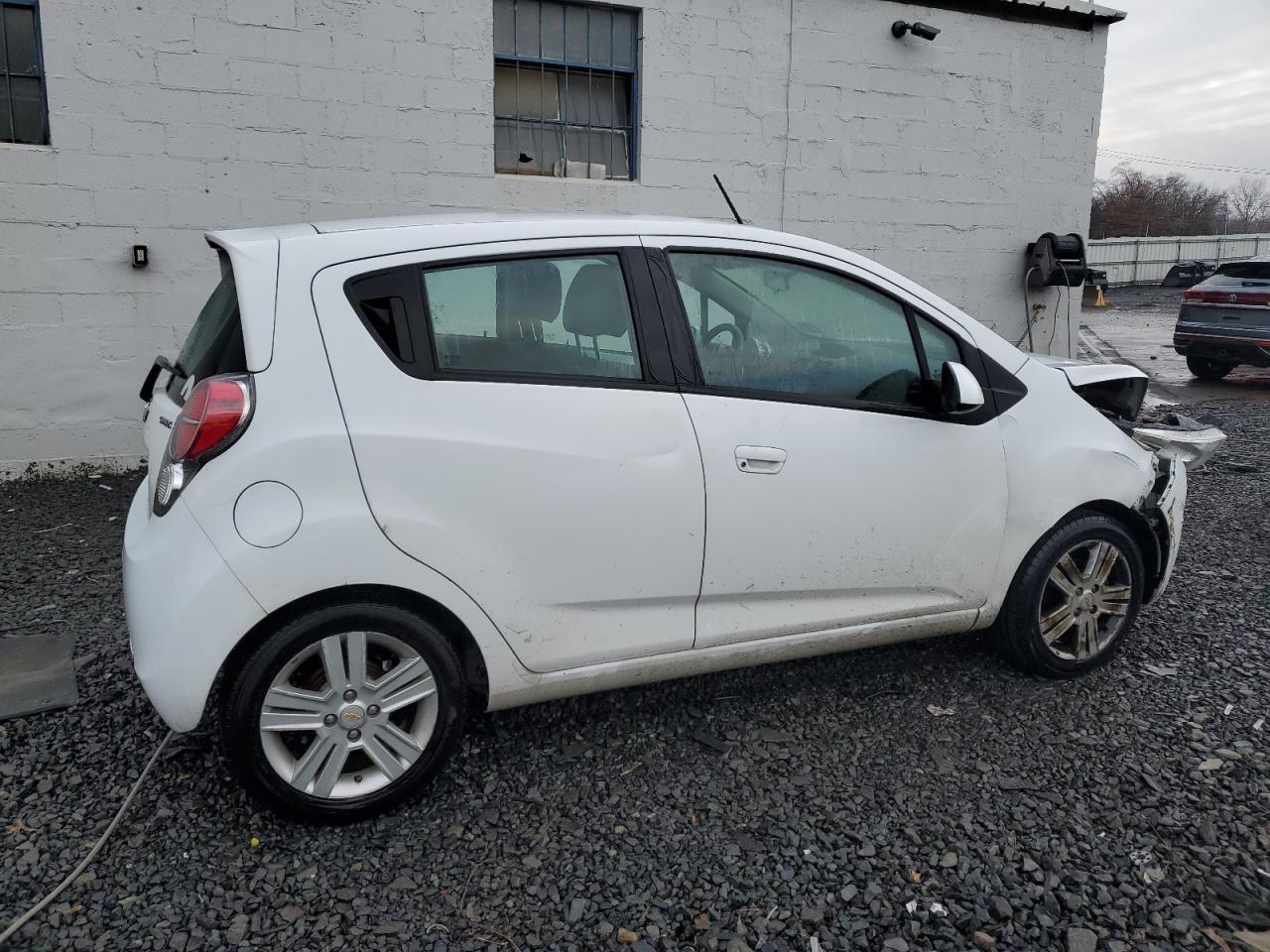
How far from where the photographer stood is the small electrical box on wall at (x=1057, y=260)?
9.30 metres

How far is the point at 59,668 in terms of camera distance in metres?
3.76

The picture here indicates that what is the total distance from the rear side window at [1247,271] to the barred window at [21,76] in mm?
13232

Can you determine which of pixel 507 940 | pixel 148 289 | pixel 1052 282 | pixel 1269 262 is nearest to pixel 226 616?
pixel 507 940

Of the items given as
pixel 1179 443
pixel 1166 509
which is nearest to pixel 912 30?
pixel 1179 443

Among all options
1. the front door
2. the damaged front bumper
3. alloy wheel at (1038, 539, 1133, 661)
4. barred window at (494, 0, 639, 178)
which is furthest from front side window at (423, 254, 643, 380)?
barred window at (494, 0, 639, 178)

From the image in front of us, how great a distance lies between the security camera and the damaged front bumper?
592cm

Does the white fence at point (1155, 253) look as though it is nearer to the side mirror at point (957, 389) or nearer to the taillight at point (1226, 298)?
the taillight at point (1226, 298)

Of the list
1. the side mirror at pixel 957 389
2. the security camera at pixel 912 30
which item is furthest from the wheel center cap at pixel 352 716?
the security camera at pixel 912 30

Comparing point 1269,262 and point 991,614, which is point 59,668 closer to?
point 991,614

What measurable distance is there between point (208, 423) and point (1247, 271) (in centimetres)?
1363

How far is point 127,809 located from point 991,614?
9.82 feet

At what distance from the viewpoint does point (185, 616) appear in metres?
2.53

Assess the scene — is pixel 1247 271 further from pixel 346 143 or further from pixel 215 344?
pixel 215 344

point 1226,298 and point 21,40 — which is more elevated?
point 21,40
